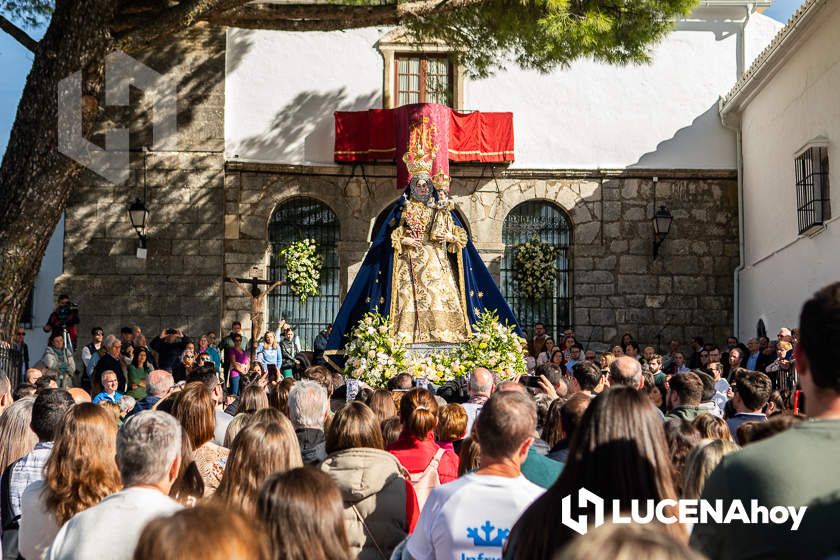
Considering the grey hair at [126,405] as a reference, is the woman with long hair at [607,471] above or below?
above

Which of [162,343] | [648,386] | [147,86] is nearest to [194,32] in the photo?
[147,86]

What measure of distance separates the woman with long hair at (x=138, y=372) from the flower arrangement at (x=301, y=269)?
4218 millimetres

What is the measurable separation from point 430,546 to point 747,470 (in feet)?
4.23

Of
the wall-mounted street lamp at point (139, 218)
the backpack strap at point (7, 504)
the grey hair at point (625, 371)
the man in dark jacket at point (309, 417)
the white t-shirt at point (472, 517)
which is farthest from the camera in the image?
the wall-mounted street lamp at point (139, 218)

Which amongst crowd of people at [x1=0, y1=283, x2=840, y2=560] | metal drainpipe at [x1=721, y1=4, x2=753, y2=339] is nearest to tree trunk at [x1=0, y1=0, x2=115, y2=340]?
crowd of people at [x1=0, y1=283, x2=840, y2=560]

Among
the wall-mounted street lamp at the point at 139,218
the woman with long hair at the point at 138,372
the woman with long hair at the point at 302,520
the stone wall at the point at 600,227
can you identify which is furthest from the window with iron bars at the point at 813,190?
the woman with long hair at the point at 302,520

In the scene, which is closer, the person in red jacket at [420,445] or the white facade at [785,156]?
the person in red jacket at [420,445]

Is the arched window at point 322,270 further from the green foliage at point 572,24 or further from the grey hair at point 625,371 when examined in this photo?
the grey hair at point 625,371

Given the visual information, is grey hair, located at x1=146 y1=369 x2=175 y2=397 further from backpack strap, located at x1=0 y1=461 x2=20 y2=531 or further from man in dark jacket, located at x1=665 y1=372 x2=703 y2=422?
man in dark jacket, located at x1=665 y1=372 x2=703 y2=422

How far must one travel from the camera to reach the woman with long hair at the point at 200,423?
14.9 feet

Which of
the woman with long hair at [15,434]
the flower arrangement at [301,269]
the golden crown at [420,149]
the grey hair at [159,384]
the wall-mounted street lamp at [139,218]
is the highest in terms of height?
the golden crown at [420,149]

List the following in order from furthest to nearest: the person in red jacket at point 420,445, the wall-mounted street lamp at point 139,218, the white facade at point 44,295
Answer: the white facade at point 44,295, the wall-mounted street lamp at point 139,218, the person in red jacket at point 420,445

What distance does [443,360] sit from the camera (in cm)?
1148

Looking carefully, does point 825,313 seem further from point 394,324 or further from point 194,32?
point 194,32
